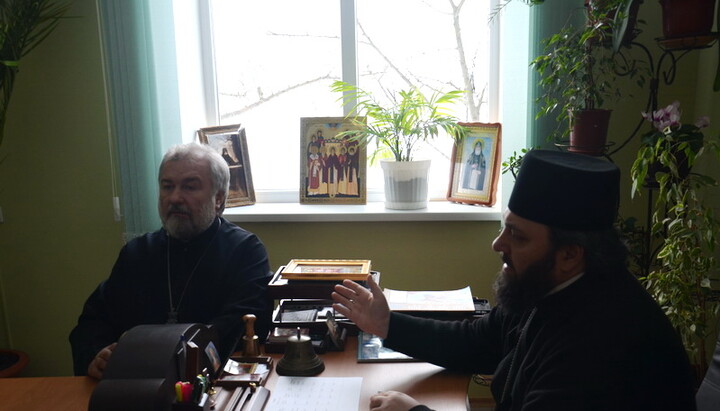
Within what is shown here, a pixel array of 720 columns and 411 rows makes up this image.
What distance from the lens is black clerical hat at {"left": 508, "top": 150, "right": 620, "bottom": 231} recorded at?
138 cm

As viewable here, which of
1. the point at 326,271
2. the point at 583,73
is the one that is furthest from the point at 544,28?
the point at 326,271

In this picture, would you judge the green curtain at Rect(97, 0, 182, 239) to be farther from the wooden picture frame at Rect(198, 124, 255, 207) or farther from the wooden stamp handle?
the wooden stamp handle

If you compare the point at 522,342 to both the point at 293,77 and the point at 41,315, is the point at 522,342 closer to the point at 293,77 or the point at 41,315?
the point at 293,77

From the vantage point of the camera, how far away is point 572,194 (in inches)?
54.4

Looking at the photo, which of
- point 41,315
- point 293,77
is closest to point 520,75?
Answer: point 293,77

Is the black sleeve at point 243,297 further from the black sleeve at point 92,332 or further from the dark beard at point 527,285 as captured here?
the dark beard at point 527,285

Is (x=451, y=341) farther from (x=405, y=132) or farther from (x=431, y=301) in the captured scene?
(x=405, y=132)

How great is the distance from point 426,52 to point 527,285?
2.09m

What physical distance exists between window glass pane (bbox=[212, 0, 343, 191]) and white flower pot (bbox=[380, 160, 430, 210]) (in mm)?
481

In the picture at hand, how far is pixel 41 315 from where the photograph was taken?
328cm

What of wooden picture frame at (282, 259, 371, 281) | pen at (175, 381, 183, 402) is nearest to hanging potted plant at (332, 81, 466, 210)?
wooden picture frame at (282, 259, 371, 281)

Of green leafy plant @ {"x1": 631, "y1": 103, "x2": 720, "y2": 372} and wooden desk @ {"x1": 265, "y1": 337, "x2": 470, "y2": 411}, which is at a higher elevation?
green leafy plant @ {"x1": 631, "y1": 103, "x2": 720, "y2": 372}

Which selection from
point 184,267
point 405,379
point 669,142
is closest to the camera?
point 405,379

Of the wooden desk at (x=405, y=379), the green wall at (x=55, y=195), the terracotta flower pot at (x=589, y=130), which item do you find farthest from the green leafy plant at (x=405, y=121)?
the wooden desk at (x=405, y=379)
